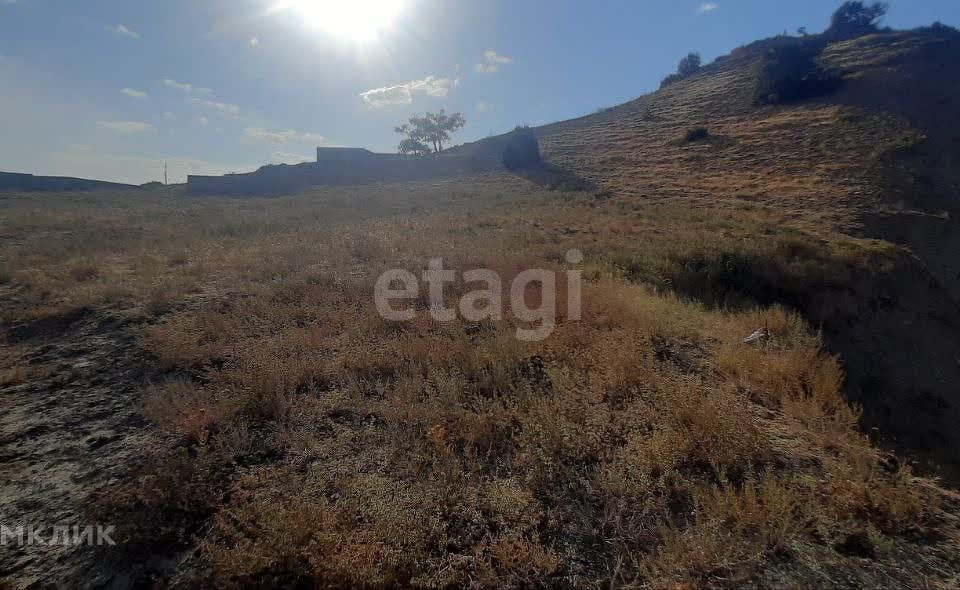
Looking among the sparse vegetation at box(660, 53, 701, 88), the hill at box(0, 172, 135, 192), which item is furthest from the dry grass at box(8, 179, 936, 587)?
the sparse vegetation at box(660, 53, 701, 88)

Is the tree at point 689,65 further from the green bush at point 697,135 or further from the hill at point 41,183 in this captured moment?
the hill at point 41,183

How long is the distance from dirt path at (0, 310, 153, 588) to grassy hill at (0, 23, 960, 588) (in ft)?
0.10

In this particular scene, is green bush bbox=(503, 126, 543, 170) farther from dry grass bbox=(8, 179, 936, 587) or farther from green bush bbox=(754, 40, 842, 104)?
dry grass bbox=(8, 179, 936, 587)

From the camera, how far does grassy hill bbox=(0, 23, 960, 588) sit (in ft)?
9.16

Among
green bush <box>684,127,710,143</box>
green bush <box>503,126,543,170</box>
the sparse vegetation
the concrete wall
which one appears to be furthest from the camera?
the sparse vegetation

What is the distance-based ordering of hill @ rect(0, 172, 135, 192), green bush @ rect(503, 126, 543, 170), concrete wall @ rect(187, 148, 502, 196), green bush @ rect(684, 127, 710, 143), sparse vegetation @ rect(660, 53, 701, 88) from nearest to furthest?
green bush @ rect(684, 127, 710, 143) → hill @ rect(0, 172, 135, 192) → concrete wall @ rect(187, 148, 502, 196) → green bush @ rect(503, 126, 543, 170) → sparse vegetation @ rect(660, 53, 701, 88)

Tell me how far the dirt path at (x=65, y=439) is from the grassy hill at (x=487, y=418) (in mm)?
29

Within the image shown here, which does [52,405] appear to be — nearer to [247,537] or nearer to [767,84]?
[247,537]

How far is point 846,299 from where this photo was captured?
894 cm

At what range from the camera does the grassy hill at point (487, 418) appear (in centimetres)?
279

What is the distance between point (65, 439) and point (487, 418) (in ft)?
13.6

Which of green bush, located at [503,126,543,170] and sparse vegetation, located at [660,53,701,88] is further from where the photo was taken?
sparse vegetation, located at [660,53,701,88]

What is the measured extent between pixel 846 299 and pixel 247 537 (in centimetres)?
1152

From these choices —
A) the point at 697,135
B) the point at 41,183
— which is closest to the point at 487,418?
the point at 697,135
